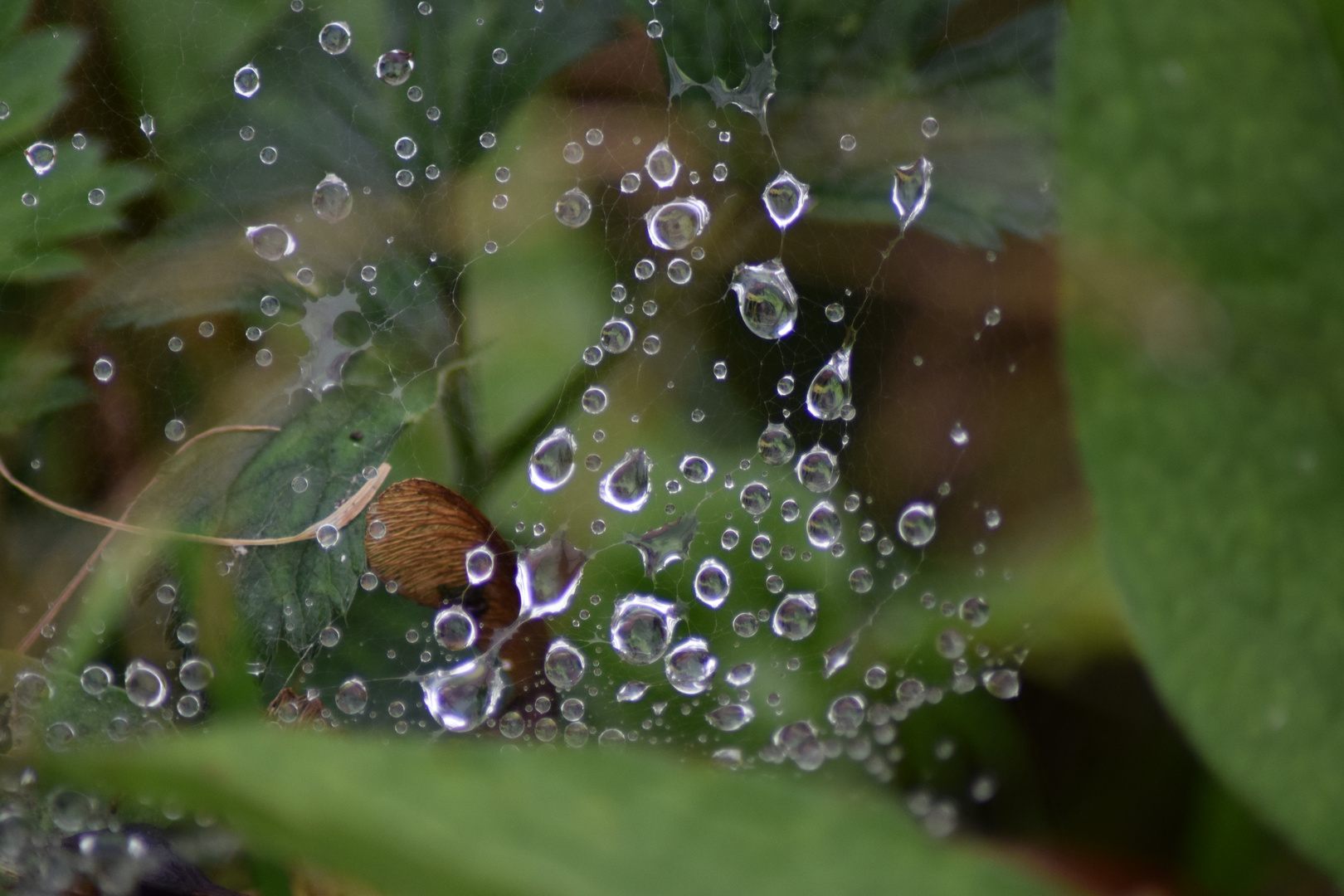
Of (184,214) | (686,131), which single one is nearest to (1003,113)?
(686,131)

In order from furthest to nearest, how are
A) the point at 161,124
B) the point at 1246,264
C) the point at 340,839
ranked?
the point at 161,124
the point at 1246,264
the point at 340,839

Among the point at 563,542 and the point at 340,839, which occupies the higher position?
the point at 340,839

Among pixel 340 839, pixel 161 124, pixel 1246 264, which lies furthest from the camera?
pixel 161 124

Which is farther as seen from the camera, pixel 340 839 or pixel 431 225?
pixel 431 225

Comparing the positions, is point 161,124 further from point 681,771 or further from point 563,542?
point 681,771

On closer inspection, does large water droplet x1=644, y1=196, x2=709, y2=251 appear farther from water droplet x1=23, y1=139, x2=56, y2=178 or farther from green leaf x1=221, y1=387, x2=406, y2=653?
water droplet x1=23, y1=139, x2=56, y2=178

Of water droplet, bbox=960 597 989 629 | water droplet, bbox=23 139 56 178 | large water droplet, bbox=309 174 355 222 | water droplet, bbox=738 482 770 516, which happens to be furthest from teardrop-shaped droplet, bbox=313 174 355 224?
water droplet, bbox=960 597 989 629

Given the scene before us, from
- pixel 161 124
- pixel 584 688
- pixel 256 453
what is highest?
pixel 161 124

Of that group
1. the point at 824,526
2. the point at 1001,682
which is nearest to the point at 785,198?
the point at 824,526
